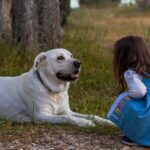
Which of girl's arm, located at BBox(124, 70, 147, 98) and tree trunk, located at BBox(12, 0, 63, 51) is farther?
tree trunk, located at BBox(12, 0, 63, 51)

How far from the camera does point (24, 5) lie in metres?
10.2

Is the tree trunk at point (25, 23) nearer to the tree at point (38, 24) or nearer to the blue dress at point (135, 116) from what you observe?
the tree at point (38, 24)

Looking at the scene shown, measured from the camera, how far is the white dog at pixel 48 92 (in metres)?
6.84

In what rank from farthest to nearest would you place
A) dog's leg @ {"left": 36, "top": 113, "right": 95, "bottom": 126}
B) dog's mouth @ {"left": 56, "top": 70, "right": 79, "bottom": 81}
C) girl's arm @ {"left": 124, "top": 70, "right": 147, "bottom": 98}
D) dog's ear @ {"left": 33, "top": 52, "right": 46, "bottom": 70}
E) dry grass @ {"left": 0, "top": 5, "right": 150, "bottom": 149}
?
dog's ear @ {"left": 33, "top": 52, "right": 46, "bottom": 70} < dog's mouth @ {"left": 56, "top": 70, "right": 79, "bottom": 81} < dog's leg @ {"left": 36, "top": 113, "right": 95, "bottom": 126} < dry grass @ {"left": 0, "top": 5, "right": 150, "bottom": 149} < girl's arm @ {"left": 124, "top": 70, "right": 147, "bottom": 98}

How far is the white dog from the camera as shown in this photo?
684 cm

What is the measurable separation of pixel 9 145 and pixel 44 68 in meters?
1.23

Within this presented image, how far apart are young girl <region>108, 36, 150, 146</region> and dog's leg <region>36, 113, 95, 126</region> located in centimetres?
53

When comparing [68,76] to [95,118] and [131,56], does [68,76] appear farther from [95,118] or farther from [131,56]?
[131,56]

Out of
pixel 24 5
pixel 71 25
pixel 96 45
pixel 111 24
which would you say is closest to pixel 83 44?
pixel 96 45

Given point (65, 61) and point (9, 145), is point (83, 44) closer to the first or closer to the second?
point (65, 61)

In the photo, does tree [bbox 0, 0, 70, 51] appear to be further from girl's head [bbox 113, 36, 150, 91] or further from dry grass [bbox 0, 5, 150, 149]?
girl's head [bbox 113, 36, 150, 91]

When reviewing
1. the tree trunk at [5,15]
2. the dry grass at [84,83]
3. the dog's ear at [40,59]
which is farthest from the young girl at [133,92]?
the tree trunk at [5,15]

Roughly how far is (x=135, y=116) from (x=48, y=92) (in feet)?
4.34

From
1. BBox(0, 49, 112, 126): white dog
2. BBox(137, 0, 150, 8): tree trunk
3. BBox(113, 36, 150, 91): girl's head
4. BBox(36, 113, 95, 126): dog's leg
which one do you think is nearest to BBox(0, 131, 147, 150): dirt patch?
BBox(36, 113, 95, 126): dog's leg
